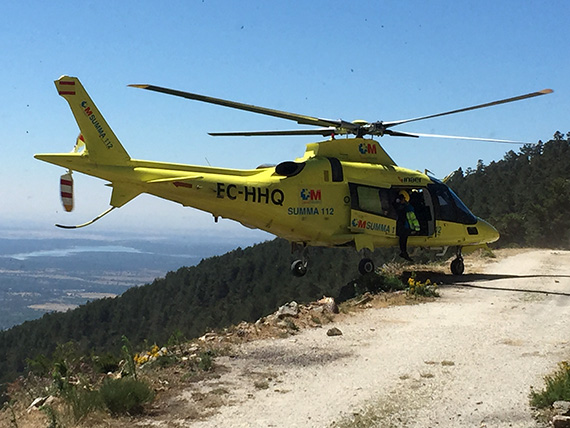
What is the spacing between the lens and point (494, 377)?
720cm

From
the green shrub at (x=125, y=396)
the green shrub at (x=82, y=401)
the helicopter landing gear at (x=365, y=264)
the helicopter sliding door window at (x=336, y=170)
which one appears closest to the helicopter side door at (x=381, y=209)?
the helicopter sliding door window at (x=336, y=170)

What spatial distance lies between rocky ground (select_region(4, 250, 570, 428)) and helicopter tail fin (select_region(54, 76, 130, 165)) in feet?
18.2

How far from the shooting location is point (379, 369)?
7719 millimetres

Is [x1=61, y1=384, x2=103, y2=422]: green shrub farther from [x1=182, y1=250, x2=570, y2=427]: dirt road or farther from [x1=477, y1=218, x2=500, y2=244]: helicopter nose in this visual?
[x1=477, y1=218, x2=500, y2=244]: helicopter nose

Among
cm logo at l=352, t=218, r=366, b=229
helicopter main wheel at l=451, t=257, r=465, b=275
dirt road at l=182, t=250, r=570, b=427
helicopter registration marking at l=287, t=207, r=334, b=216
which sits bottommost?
dirt road at l=182, t=250, r=570, b=427

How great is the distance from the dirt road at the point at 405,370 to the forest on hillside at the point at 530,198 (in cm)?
2421

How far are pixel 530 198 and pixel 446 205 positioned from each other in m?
44.9

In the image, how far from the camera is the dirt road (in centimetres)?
596

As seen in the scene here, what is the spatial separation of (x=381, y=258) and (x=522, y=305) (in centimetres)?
4280

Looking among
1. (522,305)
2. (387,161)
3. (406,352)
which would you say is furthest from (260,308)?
(406,352)

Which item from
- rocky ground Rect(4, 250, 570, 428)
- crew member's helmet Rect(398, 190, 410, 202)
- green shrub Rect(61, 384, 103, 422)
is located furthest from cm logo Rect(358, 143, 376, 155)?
green shrub Rect(61, 384, 103, 422)

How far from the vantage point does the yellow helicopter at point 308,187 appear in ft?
44.2

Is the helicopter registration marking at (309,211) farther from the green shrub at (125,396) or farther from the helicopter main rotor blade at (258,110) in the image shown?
the green shrub at (125,396)

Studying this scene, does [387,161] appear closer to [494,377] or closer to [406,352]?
[406,352]
